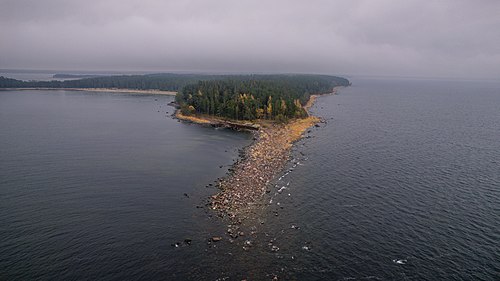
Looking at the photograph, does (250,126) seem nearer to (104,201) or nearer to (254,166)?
(254,166)

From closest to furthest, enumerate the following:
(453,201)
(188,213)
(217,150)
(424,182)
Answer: (188,213) → (453,201) → (424,182) → (217,150)

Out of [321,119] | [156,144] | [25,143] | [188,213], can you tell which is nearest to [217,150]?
[156,144]

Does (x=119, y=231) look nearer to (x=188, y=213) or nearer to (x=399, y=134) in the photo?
(x=188, y=213)

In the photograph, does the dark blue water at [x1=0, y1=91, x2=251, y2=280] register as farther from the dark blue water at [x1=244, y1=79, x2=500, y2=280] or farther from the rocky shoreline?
the dark blue water at [x1=244, y1=79, x2=500, y2=280]

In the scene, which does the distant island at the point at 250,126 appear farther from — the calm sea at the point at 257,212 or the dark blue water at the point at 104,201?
the dark blue water at the point at 104,201

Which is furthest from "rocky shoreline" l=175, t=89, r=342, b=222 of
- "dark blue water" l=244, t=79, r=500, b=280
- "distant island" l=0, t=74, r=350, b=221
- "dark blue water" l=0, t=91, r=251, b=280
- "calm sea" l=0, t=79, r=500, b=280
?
"dark blue water" l=244, t=79, r=500, b=280

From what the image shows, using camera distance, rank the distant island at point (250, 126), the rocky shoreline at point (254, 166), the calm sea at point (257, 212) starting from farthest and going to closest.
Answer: the distant island at point (250, 126), the rocky shoreline at point (254, 166), the calm sea at point (257, 212)

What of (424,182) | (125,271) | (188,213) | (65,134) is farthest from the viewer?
(65,134)

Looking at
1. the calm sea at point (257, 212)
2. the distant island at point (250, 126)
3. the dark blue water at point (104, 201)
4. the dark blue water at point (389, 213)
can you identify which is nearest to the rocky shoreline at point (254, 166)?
the distant island at point (250, 126)
